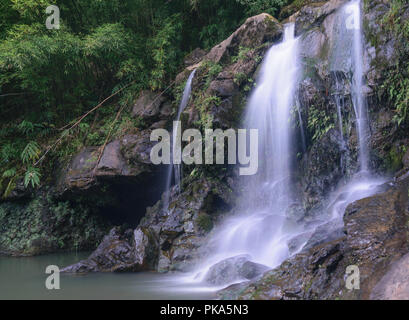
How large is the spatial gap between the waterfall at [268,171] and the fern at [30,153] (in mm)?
5582

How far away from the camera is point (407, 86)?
5496mm

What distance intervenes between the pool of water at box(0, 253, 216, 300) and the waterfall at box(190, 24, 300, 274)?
93 cm

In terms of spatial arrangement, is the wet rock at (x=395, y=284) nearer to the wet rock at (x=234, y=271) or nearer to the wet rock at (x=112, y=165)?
the wet rock at (x=234, y=271)

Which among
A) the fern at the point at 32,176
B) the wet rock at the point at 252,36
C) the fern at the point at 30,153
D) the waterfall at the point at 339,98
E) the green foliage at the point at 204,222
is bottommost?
the green foliage at the point at 204,222

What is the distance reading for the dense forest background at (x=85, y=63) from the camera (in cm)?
938

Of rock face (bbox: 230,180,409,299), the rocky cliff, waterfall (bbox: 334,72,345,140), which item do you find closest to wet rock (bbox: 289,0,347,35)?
the rocky cliff

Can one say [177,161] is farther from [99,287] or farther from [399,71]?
[399,71]

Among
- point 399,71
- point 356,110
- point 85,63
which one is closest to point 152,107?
point 85,63

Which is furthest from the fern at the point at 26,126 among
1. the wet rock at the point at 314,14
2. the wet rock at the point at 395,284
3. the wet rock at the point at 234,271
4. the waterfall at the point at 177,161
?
the wet rock at the point at 395,284

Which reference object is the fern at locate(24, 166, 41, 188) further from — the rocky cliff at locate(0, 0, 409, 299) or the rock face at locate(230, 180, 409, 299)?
the rock face at locate(230, 180, 409, 299)

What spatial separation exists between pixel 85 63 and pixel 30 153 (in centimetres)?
294

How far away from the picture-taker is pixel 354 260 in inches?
138
